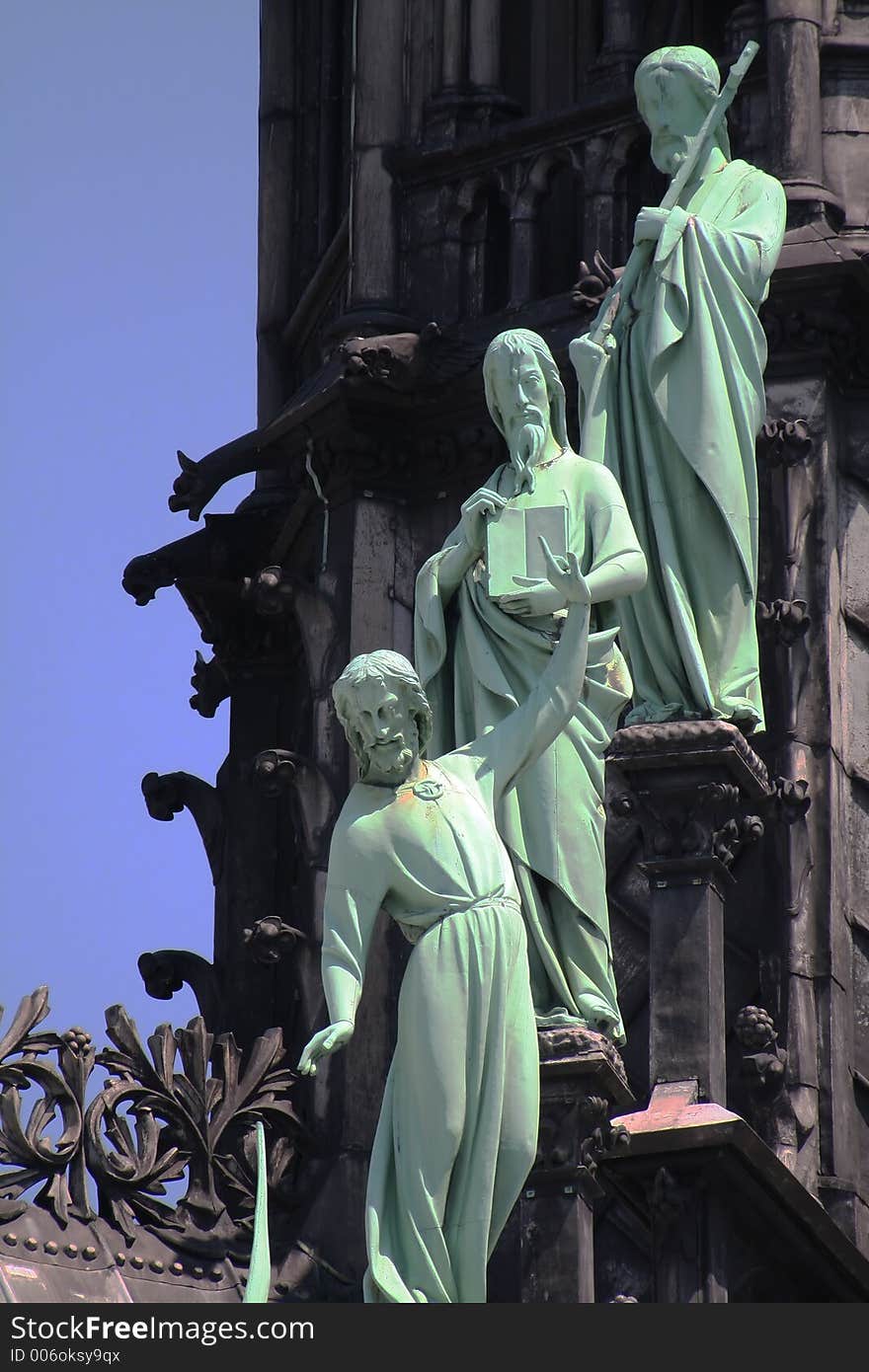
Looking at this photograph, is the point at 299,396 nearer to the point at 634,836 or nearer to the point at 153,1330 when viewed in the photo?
the point at 634,836

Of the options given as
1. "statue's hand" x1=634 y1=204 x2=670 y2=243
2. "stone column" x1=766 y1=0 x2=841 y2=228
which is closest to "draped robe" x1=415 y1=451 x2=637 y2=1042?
"statue's hand" x1=634 y1=204 x2=670 y2=243

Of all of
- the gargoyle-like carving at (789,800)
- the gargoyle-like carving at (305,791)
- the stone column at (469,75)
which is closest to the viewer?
the gargoyle-like carving at (789,800)

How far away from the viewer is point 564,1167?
18.5 m

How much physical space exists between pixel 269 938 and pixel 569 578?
4716 millimetres

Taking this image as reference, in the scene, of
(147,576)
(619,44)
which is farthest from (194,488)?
(619,44)

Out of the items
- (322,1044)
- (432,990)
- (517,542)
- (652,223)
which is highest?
(652,223)

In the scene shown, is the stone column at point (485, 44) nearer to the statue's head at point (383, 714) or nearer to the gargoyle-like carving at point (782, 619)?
Answer: the gargoyle-like carving at point (782, 619)

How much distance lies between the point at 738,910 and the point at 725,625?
1649 mm

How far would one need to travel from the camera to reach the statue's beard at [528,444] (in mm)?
19484

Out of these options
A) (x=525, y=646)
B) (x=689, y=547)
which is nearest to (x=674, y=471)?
(x=689, y=547)

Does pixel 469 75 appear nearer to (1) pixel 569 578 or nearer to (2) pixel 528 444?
(2) pixel 528 444

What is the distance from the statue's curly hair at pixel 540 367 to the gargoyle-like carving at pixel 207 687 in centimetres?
522

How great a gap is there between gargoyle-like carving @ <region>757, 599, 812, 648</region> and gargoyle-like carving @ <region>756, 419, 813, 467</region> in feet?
2.16

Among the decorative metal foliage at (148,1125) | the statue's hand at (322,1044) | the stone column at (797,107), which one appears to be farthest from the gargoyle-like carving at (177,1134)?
the stone column at (797,107)
